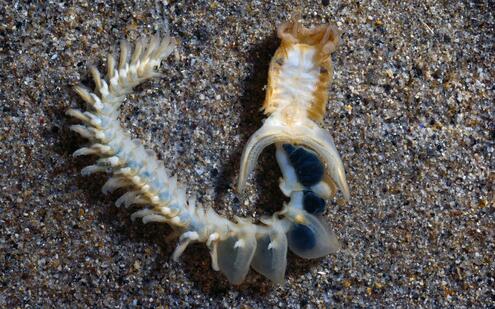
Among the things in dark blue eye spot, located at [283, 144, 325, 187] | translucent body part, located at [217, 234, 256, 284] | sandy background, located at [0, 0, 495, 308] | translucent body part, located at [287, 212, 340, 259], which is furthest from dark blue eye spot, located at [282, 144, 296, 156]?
translucent body part, located at [217, 234, 256, 284]

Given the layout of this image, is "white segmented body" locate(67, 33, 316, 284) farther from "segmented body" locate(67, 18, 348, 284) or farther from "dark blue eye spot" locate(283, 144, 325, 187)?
"dark blue eye spot" locate(283, 144, 325, 187)

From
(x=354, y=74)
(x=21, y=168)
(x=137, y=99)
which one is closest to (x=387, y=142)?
(x=354, y=74)

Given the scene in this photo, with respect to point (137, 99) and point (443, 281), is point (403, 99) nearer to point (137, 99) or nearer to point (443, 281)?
point (443, 281)

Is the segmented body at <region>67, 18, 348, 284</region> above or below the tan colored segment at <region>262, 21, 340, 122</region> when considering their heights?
below

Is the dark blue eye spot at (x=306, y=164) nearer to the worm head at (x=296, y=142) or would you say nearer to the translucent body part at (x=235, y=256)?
the worm head at (x=296, y=142)

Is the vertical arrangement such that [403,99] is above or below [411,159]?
above

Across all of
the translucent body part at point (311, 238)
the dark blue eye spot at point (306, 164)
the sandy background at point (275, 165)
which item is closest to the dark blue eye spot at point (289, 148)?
the dark blue eye spot at point (306, 164)

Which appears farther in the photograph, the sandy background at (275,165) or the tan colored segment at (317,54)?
the sandy background at (275,165)

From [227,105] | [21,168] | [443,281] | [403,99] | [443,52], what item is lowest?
[21,168]
